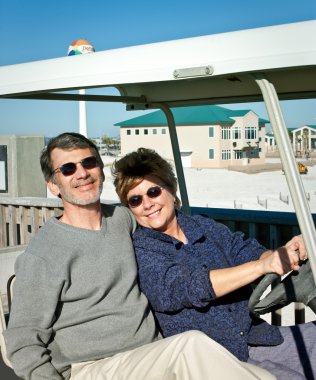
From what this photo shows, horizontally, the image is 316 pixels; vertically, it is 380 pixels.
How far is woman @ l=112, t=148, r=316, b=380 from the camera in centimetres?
243

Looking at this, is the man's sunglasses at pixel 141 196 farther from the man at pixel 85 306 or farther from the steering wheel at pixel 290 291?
the steering wheel at pixel 290 291

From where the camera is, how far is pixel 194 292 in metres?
2.44

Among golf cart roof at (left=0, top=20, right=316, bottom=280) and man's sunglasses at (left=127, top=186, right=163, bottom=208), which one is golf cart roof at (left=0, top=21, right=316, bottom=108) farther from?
man's sunglasses at (left=127, top=186, right=163, bottom=208)

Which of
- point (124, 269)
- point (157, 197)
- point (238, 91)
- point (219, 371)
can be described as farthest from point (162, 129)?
point (219, 371)

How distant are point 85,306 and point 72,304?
5 cm

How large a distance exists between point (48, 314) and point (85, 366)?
0.84ft

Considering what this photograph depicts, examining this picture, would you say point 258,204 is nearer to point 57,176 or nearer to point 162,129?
point 162,129

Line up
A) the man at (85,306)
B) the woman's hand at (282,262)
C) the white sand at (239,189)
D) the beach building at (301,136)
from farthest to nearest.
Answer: the white sand at (239,189), the beach building at (301,136), the woman's hand at (282,262), the man at (85,306)

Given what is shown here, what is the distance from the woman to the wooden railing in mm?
754

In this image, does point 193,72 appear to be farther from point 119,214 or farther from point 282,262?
point 119,214

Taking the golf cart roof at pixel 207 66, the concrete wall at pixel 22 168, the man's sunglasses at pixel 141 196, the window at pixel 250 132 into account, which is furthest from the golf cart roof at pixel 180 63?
the window at pixel 250 132

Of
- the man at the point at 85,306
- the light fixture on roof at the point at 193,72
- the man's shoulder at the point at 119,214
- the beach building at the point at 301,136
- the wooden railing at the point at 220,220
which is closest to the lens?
the light fixture on roof at the point at 193,72

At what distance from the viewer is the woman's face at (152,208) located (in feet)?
9.29

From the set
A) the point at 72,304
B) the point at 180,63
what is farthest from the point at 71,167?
the point at 180,63
